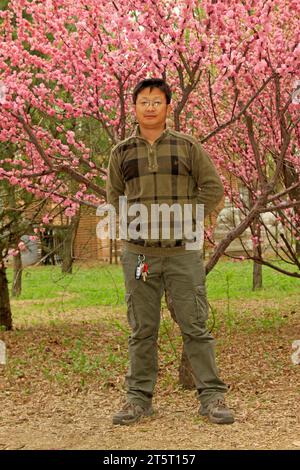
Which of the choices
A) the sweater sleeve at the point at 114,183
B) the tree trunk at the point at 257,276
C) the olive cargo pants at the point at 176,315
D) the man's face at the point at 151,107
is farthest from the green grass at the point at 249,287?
the man's face at the point at 151,107

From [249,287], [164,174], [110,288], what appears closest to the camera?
[164,174]

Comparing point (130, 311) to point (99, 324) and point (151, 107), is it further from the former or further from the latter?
point (99, 324)

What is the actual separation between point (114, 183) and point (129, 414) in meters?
1.30

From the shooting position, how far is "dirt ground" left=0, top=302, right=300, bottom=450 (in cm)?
352

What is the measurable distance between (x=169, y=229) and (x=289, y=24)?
321 centimetres

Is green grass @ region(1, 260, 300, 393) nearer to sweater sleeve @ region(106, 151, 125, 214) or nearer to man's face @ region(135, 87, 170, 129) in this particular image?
sweater sleeve @ region(106, 151, 125, 214)

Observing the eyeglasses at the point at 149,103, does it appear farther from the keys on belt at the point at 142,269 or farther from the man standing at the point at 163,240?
the keys on belt at the point at 142,269

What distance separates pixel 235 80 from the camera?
14.7 ft

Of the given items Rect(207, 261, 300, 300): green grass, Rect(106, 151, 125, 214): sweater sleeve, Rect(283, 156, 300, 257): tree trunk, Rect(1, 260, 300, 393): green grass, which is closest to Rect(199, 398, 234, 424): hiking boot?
Rect(1, 260, 300, 393): green grass

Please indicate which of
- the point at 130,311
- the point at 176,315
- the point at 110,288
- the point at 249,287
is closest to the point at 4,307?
the point at 130,311

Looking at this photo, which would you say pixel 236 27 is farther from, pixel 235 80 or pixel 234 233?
pixel 234 233

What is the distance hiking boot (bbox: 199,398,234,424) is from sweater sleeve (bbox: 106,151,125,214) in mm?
1234

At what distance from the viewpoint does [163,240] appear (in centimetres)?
372

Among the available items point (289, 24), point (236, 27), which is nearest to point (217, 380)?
point (236, 27)
